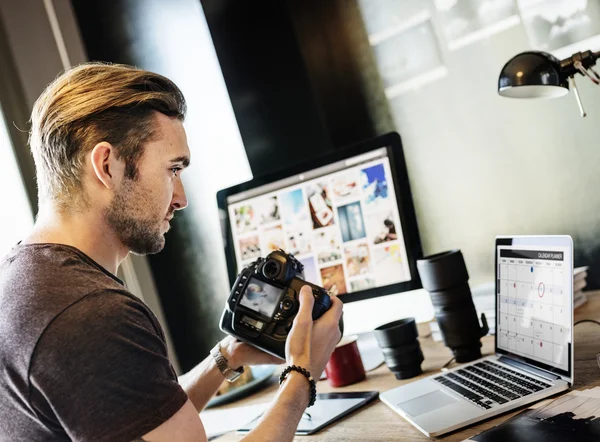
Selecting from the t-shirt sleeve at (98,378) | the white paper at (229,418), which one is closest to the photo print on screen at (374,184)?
the white paper at (229,418)

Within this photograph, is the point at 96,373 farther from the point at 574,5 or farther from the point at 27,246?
the point at 574,5

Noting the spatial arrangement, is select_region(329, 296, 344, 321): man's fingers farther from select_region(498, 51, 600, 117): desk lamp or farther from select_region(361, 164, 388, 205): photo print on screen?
select_region(498, 51, 600, 117): desk lamp

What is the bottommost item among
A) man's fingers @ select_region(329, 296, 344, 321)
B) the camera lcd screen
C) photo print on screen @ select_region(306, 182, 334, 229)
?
man's fingers @ select_region(329, 296, 344, 321)

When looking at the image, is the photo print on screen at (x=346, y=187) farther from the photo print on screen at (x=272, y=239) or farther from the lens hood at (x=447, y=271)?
the lens hood at (x=447, y=271)

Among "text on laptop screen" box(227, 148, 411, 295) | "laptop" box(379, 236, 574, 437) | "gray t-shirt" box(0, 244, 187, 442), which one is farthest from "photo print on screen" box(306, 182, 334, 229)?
"gray t-shirt" box(0, 244, 187, 442)

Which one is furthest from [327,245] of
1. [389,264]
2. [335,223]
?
[389,264]

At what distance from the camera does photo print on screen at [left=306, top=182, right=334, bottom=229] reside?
5.06 ft

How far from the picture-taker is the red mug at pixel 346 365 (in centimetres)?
140

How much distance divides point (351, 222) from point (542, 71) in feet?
1.81

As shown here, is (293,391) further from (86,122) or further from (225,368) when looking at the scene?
(86,122)

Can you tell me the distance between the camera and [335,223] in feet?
5.04

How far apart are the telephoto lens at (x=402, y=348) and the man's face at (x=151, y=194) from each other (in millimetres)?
490

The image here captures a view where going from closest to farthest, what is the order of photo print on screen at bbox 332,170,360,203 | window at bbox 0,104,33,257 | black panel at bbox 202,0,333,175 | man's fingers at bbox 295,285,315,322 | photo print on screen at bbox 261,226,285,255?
man's fingers at bbox 295,285,315,322 → photo print on screen at bbox 332,170,360,203 → photo print on screen at bbox 261,226,285,255 → black panel at bbox 202,0,333,175 → window at bbox 0,104,33,257

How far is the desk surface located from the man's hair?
0.56m
